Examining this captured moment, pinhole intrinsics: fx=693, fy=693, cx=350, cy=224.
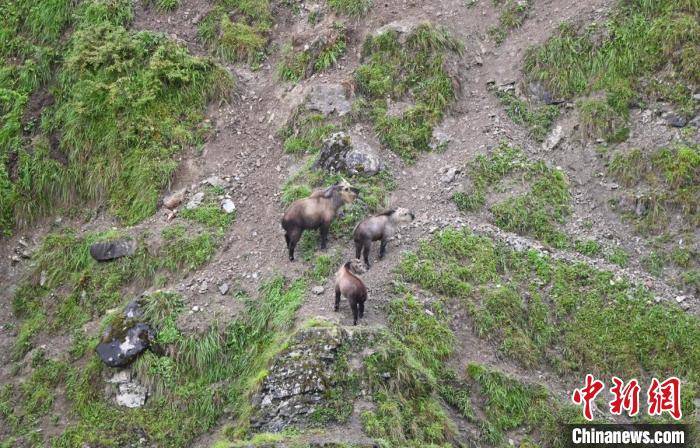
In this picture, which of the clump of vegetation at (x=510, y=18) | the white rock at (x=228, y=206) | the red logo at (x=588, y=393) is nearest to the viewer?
the red logo at (x=588, y=393)

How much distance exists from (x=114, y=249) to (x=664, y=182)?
438 inches

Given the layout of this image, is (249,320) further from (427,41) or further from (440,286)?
(427,41)

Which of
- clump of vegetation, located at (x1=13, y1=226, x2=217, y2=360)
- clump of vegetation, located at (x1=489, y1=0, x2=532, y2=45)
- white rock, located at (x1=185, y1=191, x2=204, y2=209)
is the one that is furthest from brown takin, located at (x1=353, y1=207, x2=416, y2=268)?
clump of vegetation, located at (x1=489, y1=0, x2=532, y2=45)

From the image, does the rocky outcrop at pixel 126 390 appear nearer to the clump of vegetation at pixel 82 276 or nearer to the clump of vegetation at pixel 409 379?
the clump of vegetation at pixel 82 276

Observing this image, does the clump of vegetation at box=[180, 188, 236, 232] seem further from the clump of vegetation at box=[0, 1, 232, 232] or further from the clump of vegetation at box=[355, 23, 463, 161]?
the clump of vegetation at box=[355, 23, 463, 161]

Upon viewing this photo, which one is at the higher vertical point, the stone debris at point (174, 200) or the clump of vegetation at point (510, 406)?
the stone debris at point (174, 200)

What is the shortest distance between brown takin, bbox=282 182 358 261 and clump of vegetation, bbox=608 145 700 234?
5811 millimetres

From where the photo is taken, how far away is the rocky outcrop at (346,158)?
1436cm

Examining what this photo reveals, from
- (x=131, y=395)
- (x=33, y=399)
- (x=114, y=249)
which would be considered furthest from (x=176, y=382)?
(x=114, y=249)

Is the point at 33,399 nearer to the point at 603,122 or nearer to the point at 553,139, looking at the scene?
the point at 553,139

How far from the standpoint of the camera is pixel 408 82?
16.3m

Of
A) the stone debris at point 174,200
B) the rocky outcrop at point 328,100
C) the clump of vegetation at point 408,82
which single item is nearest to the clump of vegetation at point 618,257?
the clump of vegetation at point 408,82

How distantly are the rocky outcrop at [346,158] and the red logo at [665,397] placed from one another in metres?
6.69

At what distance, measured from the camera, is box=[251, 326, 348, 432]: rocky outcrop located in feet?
31.3
